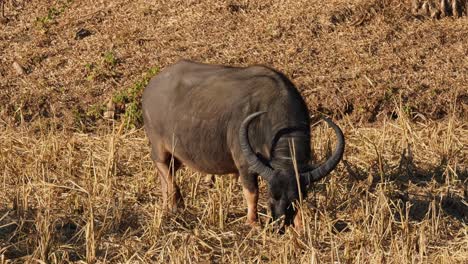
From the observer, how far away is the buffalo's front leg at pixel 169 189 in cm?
913

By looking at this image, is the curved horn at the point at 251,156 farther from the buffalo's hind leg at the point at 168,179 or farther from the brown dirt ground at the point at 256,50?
the brown dirt ground at the point at 256,50

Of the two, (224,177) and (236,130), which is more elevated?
(236,130)

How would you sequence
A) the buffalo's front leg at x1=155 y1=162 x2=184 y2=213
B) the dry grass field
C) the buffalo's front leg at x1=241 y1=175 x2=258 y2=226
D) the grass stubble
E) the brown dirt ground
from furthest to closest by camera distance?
the brown dirt ground
the buffalo's front leg at x1=155 y1=162 x2=184 y2=213
the buffalo's front leg at x1=241 y1=175 x2=258 y2=226
the dry grass field
the grass stubble

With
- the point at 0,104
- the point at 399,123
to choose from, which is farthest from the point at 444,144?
the point at 0,104

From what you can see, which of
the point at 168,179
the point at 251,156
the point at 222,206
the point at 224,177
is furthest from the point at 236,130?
the point at 224,177

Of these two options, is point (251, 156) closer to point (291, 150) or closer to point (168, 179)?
point (291, 150)

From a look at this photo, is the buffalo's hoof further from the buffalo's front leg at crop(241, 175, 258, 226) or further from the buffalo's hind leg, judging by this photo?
the buffalo's hind leg

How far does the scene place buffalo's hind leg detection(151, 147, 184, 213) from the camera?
30.1 ft

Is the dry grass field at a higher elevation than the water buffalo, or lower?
lower

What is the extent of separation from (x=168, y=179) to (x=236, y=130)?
87 centimetres

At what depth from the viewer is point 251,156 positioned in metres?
8.41

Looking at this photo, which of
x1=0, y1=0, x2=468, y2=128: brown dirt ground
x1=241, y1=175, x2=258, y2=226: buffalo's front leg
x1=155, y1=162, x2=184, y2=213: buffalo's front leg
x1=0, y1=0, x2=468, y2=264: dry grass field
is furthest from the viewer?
x1=0, y1=0, x2=468, y2=128: brown dirt ground

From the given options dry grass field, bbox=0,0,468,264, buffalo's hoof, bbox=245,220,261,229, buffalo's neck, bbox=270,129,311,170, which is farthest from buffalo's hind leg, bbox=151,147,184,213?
buffalo's neck, bbox=270,129,311,170

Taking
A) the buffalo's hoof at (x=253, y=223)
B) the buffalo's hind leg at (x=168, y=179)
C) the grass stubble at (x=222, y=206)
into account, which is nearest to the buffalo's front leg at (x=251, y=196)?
the buffalo's hoof at (x=253, y=223)
